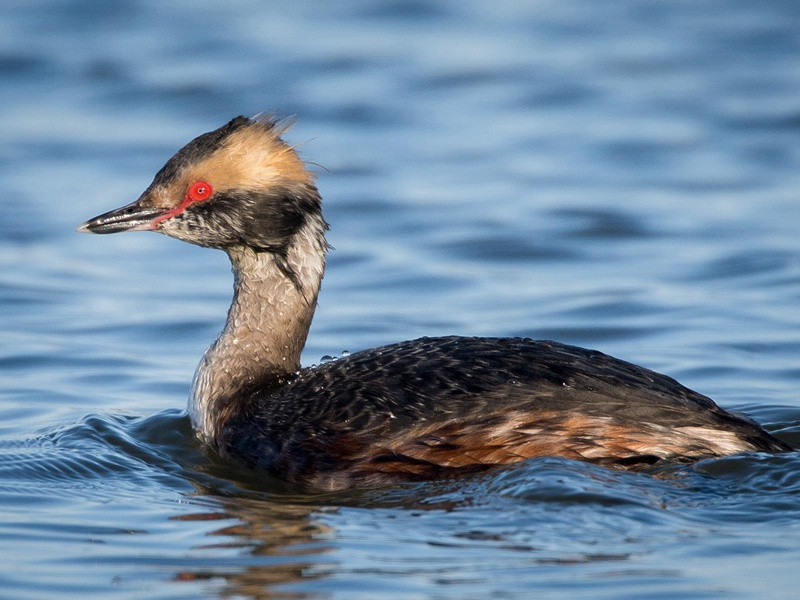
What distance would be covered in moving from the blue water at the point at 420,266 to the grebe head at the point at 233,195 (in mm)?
694

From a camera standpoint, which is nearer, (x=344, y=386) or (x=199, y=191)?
(x=344, y=386)

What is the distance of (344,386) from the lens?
293 inches

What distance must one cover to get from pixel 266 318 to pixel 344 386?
41.9 inches

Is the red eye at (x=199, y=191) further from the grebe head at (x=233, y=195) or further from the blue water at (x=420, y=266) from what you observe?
the blue water at (x=420, y=266)

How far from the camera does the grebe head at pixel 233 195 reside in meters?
8.13

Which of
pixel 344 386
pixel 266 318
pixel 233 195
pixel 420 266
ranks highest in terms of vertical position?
pixel 420 266

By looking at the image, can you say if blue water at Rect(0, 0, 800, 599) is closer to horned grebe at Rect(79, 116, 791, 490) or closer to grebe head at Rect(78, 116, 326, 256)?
horned grebe at Rect(79, 116, 791, 490)

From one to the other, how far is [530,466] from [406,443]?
598 mm

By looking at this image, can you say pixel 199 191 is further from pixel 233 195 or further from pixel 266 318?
pixel 266 318

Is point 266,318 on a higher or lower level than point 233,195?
lower

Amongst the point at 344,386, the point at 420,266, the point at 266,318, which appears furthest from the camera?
the point at 420,266

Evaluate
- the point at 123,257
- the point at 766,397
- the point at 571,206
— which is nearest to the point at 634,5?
the point at 571,206

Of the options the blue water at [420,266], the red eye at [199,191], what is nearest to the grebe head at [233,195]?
the red eye at [199,191]

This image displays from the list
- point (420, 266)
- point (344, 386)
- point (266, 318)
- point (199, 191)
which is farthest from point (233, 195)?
point (420, 266)
